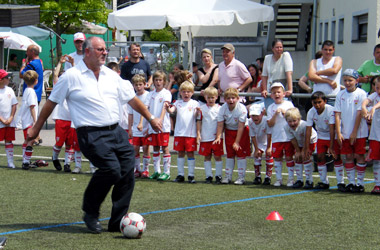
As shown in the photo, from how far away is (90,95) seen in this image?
7852 mm

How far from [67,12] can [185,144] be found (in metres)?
35.1

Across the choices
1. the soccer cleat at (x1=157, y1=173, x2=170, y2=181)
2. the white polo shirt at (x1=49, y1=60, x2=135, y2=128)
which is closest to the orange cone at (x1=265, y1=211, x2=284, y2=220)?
the white polo shirt at (x1=49, y1=60, x2=135, y2=128)

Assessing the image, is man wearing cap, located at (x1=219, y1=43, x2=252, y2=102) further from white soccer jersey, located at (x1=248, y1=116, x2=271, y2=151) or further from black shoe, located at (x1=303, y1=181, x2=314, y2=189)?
black shoe, located at (x1=303, y1=181, x2=314, y2=189)

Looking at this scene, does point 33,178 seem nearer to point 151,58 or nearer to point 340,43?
point 151,58

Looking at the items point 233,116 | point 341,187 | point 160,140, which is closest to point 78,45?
point 160,140

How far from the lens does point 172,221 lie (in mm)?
8391

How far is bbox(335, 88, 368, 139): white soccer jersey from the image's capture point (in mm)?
10688

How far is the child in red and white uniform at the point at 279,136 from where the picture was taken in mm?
11250

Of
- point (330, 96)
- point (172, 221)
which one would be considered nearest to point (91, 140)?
point (172, 221)

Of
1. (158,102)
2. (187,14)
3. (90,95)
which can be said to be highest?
(187,14)

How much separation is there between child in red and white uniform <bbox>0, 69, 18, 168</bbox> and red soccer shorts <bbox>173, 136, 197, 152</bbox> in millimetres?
3305

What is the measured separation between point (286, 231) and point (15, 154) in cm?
911

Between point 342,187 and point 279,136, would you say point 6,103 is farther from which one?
point 342,187

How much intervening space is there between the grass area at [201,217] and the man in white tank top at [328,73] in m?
2.07
